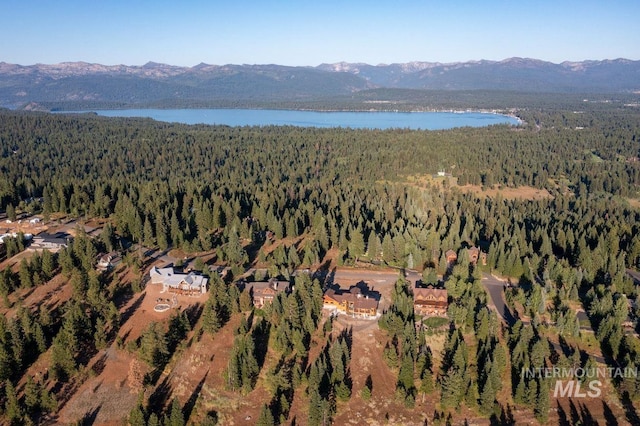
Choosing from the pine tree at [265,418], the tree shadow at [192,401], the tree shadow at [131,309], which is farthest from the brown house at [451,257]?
the tree shadow at [131,309]

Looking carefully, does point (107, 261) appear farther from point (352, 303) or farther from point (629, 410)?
point (629, 410)

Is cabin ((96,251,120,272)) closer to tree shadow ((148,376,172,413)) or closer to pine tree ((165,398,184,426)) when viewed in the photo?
tree shadow ((148,376,172,413))

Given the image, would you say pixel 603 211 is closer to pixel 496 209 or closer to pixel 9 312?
pixel 496 209

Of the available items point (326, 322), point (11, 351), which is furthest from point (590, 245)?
point (11, 351)

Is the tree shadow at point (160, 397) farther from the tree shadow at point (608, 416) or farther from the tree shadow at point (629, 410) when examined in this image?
the tree shadow at point (629, 410)

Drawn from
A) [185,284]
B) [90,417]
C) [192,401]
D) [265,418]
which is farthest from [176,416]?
[185,284]

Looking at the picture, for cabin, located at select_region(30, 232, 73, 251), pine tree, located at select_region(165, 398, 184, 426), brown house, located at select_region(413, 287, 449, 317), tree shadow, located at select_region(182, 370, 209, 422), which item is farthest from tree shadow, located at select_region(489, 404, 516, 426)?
cabin, located at select_region(30, 232, 73, 251)
